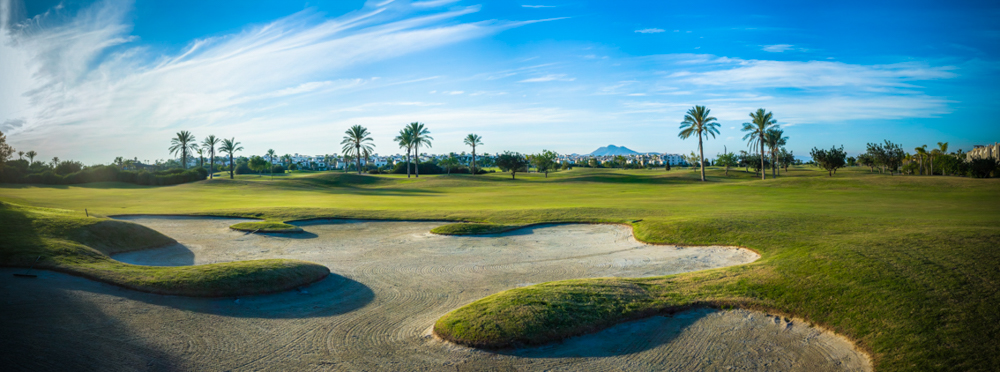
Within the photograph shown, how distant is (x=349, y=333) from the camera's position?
335 inches

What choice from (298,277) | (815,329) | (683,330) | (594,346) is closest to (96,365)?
(298,277)

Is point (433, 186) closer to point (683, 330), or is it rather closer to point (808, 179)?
point (808, 179)

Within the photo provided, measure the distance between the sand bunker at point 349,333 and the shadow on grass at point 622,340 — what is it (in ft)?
0.11

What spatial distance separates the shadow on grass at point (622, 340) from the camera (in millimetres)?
7582

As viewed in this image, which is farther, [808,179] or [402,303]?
[808,179]

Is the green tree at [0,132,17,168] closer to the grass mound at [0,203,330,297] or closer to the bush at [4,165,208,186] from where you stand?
the grass mound at [0,203,330,297]

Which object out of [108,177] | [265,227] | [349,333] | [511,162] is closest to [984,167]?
[511,162]

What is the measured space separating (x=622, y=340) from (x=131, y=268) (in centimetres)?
1177

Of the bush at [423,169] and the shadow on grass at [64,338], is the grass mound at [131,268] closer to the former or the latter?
the shadow on grass at [64,338]

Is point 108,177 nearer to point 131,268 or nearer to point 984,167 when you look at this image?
point 131,268

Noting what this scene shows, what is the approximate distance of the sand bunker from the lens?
711 cm

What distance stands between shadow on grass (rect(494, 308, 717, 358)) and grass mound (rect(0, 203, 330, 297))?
21.5 feet

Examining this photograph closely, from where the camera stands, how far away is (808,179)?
48.6m

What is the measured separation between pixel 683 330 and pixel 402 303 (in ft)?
19.3
